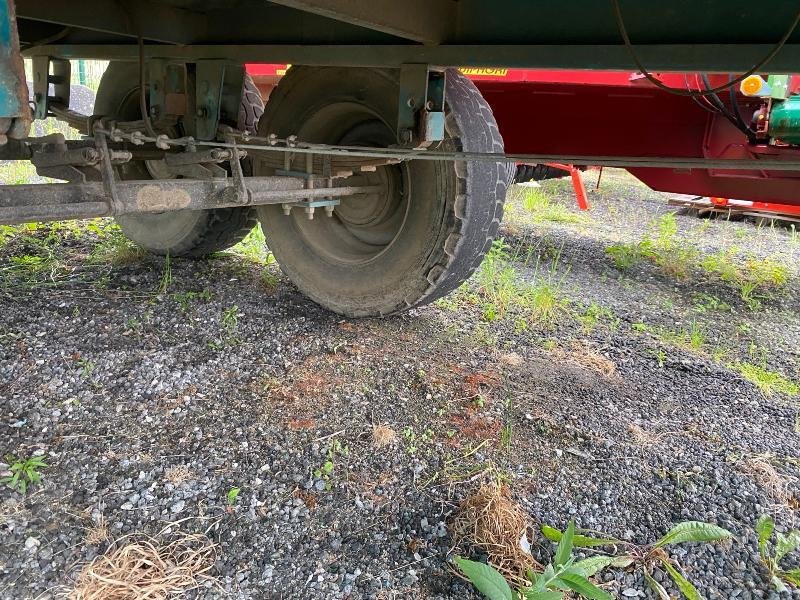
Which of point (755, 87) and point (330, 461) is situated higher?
point (755, 87)

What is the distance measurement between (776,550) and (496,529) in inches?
29.1

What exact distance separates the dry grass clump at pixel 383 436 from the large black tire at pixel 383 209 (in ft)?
2.33

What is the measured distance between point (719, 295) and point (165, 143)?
338 cm

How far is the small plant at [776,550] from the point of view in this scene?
5.25ft

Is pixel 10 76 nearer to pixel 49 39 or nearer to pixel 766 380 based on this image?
pixel 49 39

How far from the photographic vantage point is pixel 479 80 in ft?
13.3

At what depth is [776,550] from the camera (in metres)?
1.67

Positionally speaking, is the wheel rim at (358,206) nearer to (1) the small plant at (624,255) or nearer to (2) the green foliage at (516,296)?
(2) the green foliage at (516,296)

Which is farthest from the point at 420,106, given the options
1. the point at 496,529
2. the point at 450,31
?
the point at 496,529

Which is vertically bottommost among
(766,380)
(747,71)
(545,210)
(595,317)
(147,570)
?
(147,570)

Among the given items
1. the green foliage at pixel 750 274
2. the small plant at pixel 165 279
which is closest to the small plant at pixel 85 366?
the small plant at pixel 165 279

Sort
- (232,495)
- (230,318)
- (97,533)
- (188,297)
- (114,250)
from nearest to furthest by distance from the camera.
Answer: (97,533) → (232,495) → (230,318) → (188,297) → (114,250)

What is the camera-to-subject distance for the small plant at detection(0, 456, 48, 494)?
173 cm

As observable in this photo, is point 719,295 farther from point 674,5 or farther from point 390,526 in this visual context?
point 390,526
